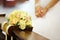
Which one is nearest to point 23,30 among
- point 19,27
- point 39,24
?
point 19,27

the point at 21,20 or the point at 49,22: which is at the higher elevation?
the point at 21,20

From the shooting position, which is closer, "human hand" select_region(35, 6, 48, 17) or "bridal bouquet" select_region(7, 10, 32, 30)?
"bridal bouquet" select_region(7, 10, 32, 30)

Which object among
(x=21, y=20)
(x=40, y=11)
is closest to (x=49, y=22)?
(x=40, y=11)

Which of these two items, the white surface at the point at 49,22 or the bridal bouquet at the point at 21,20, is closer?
the bridal bouquet at the point at 21,20

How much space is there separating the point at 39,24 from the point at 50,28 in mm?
257

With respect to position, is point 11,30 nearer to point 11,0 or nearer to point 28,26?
point 28,26

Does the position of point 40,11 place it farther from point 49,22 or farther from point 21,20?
point 21,20

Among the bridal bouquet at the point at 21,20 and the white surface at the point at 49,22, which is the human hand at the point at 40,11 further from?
the bridal bouquet at the point at 21,20

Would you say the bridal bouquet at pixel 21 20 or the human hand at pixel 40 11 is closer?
the bridal bouquet at pixel 21 20

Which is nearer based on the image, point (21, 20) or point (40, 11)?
point (21, 20)

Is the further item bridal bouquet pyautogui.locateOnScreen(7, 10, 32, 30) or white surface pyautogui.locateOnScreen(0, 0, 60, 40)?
white surface pyautogui.locateOnScreen(0, 0, 60, 40)

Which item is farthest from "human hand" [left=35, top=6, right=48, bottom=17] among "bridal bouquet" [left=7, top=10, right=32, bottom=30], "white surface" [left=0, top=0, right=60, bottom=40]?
"bridal bouquet" [left=7, top=10, right=32, bottom=30]

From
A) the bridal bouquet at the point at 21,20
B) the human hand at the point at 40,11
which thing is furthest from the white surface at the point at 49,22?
the bridal bouquet at the point at 21,20

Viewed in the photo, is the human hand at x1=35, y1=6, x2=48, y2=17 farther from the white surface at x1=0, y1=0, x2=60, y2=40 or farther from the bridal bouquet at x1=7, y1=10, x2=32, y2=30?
the bridal bouquet at x1=7, y1=10, x2=32, y2=30
